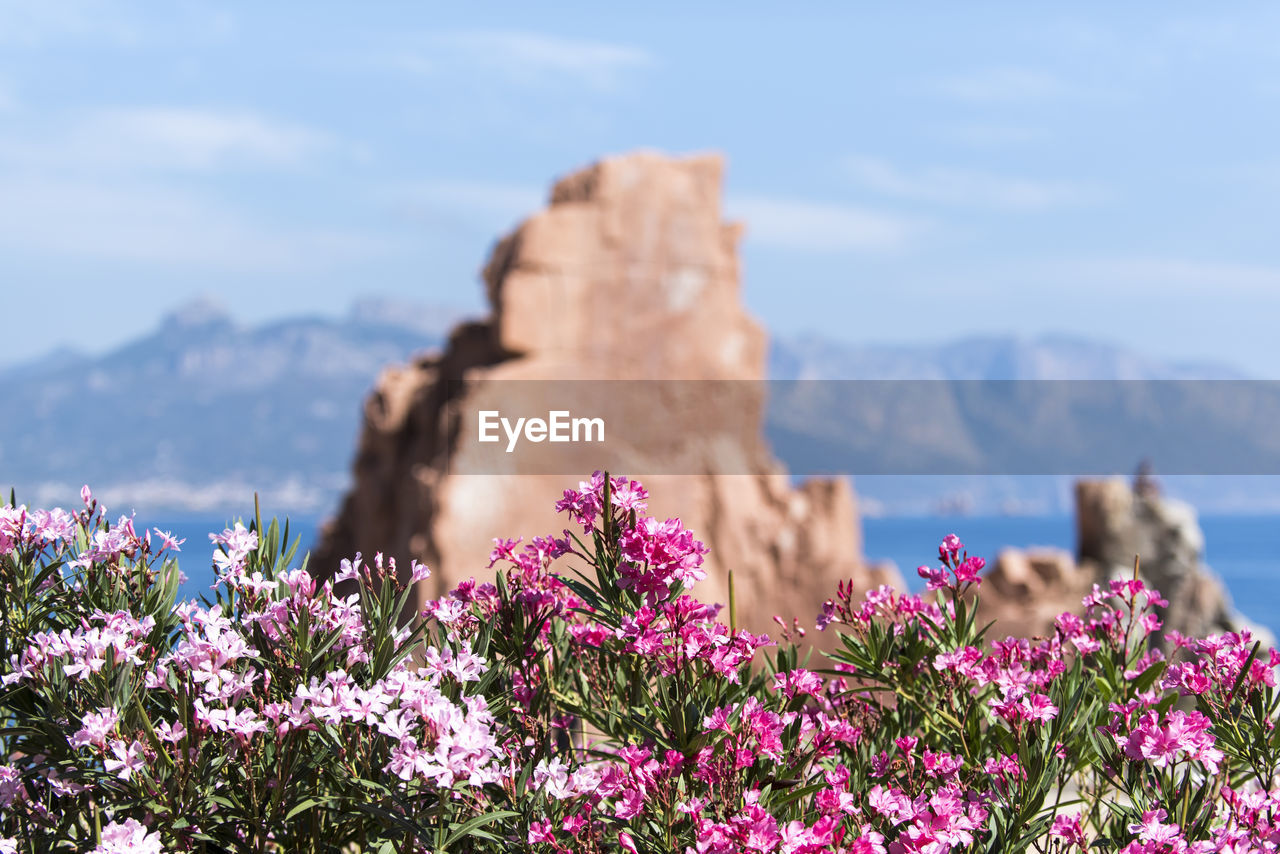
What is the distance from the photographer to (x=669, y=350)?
1488cm

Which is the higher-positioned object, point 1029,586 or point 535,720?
point 535,720

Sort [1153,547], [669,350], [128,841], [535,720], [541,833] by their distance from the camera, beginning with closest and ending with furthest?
[128,841] < [541,833] < [535,720] < [669,350] < [1153,547]

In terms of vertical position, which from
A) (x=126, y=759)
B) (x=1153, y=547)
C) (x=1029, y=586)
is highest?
(x=126, y=759)

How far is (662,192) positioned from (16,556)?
13.2m

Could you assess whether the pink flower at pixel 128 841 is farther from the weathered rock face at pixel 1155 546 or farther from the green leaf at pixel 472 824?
the weathered rock face at pixel 1155 546

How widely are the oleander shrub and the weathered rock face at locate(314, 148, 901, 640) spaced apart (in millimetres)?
11116

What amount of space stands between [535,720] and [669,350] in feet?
42.1

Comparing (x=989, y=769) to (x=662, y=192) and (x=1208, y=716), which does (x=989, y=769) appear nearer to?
(x=1208, y=716)

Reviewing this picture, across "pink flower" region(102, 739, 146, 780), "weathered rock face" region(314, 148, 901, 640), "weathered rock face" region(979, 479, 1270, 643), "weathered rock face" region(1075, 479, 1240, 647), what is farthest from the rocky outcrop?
"pink flower" region(102, 739, 146, 780)

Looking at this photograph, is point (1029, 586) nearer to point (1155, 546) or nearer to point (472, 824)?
point (1155, 546)

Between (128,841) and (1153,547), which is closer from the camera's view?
(128,841)

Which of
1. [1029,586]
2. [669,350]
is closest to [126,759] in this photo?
[669,350]

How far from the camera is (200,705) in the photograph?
74.0 inches

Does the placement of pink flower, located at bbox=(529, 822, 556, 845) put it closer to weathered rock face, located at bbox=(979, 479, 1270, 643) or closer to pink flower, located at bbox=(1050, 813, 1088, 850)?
pink flower, located at bbox=(1050, 813, 1088, 850)
